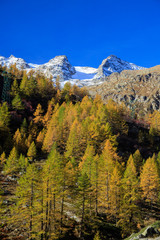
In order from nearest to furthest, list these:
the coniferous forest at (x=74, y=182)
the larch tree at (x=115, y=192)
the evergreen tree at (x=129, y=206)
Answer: the coniferous forest at (x=74, y=182), the evergreen tree at (x=129, y=206), the larch tree at (x=115, y=192)

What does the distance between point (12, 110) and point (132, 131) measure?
64.0 metres

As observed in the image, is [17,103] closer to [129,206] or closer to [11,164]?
[11,164]

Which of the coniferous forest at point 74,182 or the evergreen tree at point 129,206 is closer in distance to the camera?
the coniferous forest at point 74,182

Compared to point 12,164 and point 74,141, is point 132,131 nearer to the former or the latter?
point 74,141

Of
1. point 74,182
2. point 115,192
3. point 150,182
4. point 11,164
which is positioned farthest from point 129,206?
point 11,164

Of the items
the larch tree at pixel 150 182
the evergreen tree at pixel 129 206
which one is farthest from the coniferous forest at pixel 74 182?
the larch tree at pixel 150 182

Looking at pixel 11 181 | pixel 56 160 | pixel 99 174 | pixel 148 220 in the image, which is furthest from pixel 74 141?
pixel 148 220

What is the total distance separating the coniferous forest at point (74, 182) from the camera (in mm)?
20422

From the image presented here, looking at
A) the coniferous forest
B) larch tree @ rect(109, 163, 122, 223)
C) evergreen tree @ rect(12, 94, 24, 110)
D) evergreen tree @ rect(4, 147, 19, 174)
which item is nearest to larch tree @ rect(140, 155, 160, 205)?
the coniferous forest

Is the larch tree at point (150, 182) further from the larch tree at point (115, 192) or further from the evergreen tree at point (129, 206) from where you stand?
the larch tree at point (115, 192)

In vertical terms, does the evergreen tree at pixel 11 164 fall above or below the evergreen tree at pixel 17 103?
below

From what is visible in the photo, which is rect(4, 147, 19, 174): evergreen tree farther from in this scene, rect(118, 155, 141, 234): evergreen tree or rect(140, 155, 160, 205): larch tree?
rect(140, 155, 160, 205): larch tree

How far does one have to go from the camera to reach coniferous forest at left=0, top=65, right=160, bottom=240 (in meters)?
20.4

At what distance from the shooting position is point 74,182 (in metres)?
26.4
